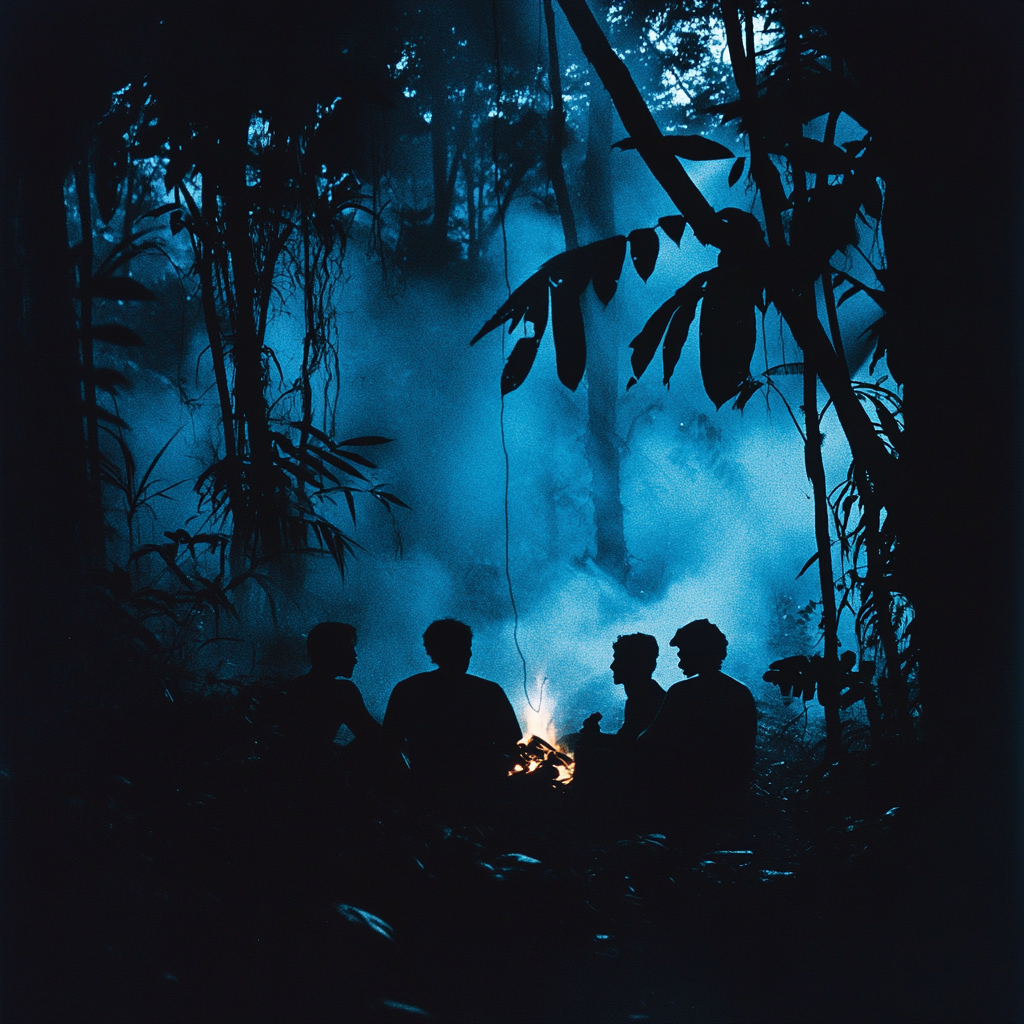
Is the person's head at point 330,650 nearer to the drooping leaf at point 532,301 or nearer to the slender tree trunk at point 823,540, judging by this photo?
the drooping leaf at point 532,301

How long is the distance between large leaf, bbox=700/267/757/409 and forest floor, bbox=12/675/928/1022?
86cm

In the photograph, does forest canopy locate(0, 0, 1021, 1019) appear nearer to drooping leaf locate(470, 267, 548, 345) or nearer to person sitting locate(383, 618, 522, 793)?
drooping leaf locate(470, 267, 548, 345)

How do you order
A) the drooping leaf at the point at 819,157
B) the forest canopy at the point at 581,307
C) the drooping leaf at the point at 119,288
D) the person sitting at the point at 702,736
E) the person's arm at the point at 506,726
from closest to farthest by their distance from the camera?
1. the drooping leaf at the point at 119,288
2. the forest canopy at the point at 581,307
3. the drooping leaf at the point at 819,157
4. the person sitting at the point at 702,736
5. the person's arm at the point at 506,726

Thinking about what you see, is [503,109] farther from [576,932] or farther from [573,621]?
[576,932]

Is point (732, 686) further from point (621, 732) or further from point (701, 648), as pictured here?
point (621, 732)

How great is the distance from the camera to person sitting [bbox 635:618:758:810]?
198 cm

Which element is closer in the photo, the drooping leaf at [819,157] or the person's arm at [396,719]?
the drooping leaf at [819,157]

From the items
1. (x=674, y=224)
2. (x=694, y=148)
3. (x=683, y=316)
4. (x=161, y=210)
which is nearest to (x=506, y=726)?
(x=683, y=316)

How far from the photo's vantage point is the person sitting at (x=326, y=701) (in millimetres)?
1851

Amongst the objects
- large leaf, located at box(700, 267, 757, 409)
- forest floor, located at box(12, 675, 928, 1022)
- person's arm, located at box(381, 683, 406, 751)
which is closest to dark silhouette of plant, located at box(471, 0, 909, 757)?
large leaf, located at box(700, 267, 757, 409)

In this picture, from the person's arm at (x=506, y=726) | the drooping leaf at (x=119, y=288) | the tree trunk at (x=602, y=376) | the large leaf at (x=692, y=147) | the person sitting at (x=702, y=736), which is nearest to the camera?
the drooping leaf at (x=119, y=288)

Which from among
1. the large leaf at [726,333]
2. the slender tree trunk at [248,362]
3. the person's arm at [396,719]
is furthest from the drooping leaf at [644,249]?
the slender tree trunk at [248,362]

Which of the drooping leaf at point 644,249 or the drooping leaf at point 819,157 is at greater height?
the drooping leaf at point 819,157

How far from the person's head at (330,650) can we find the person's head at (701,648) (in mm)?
849
